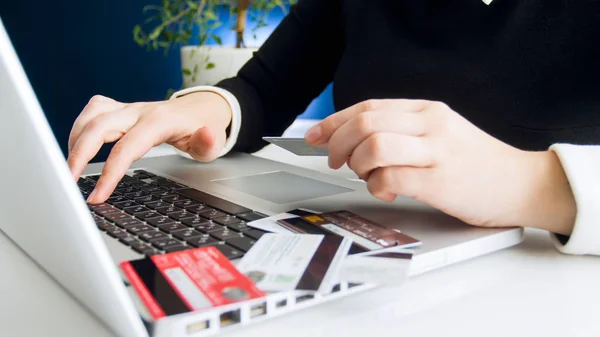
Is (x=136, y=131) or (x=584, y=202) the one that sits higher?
(x=136, y=131)

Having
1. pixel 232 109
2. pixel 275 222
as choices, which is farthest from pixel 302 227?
pixel 232 109

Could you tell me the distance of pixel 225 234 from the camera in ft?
1.34

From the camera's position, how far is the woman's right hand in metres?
0.54

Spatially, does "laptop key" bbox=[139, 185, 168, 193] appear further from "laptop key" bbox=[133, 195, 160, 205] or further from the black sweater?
the black sweater

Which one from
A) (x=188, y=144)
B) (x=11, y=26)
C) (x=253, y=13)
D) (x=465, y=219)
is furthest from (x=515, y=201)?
(x=11, y=26)

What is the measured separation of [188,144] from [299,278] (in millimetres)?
399

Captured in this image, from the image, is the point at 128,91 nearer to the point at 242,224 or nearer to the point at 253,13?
the point at 253,13

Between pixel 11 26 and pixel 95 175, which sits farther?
pixel 11 26

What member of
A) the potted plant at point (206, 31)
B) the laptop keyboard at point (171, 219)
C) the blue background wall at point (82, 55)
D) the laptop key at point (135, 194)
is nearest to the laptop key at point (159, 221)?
the laptop keyboard at point (171, 219)

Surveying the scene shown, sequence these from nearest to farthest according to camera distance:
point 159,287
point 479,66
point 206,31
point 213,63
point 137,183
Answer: point 159,287 < point 137,183 < point 479,66 < point 213,63 < point 206,31

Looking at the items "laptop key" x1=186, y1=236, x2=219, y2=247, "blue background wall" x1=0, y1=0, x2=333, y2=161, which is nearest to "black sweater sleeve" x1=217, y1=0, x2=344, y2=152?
"laptop key" x1=186, y1=236, x2=219, y2=247

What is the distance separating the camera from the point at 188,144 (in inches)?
27.0

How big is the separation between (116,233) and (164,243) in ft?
0.17

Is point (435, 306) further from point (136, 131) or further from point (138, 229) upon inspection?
point (136, 131)
